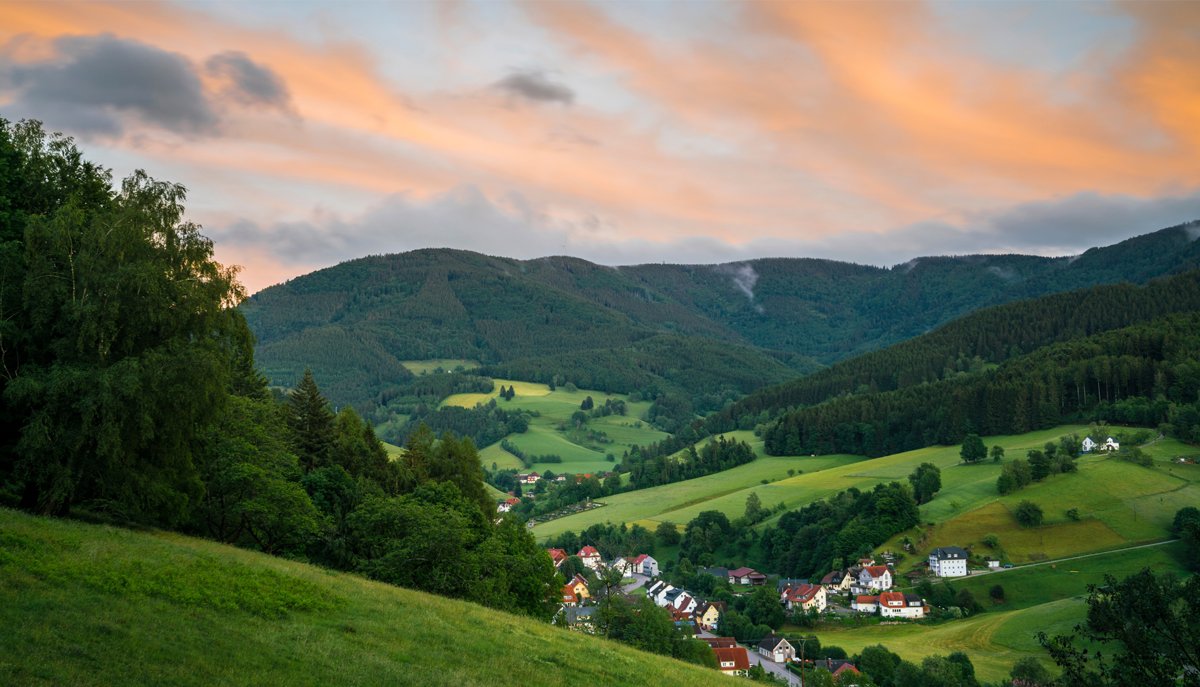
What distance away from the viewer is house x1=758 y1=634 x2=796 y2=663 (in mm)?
80312

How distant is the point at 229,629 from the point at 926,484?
110680 mm

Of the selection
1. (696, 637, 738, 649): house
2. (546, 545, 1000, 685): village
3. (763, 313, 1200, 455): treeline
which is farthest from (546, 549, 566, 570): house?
(763, 313, 1200, 455): treeline

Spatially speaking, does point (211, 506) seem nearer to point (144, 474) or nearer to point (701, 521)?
point (144, 474)

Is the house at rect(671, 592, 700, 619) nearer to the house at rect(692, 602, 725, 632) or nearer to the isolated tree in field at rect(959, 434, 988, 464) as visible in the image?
the house at rect(692, 602, 725, 632)

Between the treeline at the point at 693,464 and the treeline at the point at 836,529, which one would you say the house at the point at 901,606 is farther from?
the treeline at the point at 693,464

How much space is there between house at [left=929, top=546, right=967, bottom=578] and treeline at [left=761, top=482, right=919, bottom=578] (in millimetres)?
9694

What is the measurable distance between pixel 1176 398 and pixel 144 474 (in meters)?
148

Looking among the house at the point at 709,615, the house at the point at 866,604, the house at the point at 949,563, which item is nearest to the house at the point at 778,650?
the house at the point at 709,615

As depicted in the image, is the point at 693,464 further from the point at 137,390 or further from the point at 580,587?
the point at 137,390

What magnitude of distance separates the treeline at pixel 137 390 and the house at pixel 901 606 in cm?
6327

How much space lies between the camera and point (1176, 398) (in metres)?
133

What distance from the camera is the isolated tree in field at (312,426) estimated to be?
50750 mm

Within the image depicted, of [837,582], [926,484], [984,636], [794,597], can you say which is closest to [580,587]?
[794,597]

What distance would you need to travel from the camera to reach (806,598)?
309ft
